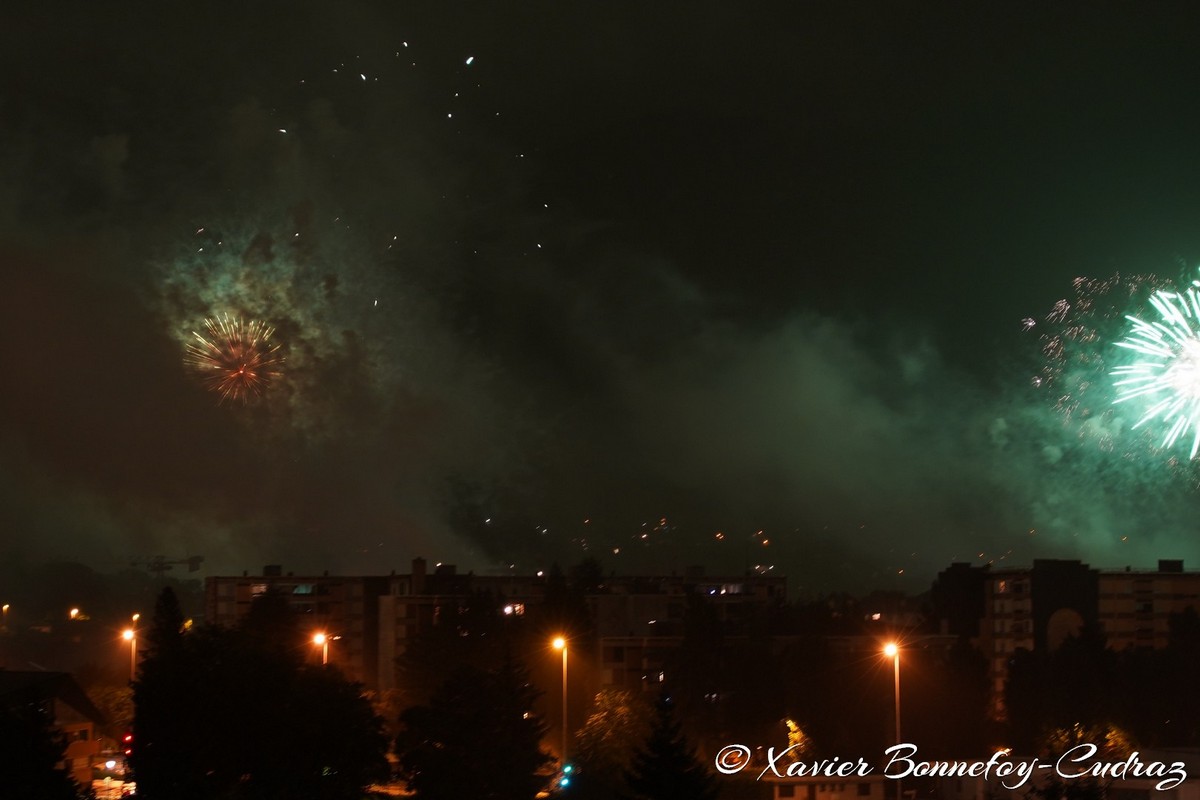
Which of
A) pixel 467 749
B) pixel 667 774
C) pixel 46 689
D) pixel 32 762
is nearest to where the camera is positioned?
pixel 667 774

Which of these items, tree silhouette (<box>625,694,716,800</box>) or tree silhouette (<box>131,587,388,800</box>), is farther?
tree silhouette (<box>131,587,388,800</box>)

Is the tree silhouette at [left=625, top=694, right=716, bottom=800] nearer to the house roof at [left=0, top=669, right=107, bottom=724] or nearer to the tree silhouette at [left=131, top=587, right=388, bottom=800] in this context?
the tree silhouette at [left=131, top=587, right=388, bottom=800]

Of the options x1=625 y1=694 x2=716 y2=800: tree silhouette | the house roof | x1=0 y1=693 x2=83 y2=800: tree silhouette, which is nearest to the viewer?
x1=625 y1=694 x2=716 y2=800: tree silhouette

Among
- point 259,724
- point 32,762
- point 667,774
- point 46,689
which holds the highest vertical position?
point 46,689

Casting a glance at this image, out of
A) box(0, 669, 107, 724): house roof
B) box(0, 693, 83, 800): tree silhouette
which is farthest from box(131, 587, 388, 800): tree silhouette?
box(0, 693, 83, 800): tree silhouette

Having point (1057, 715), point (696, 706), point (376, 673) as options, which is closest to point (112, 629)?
point (376, 673)

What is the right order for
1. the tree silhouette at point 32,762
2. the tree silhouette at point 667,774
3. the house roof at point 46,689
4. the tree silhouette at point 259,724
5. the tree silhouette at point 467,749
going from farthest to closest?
the house roof at point 46,689
the tree silhouette at point 467,749
the tree silhouette at point 259,724
the tree silhouette at point 32,762
the tree silhouette at point 667,774

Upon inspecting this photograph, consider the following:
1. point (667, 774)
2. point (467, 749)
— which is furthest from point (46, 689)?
point (667, 774)

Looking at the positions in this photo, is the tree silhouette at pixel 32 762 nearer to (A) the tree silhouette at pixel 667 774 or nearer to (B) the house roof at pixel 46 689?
(B) the house roof at pixel 46 689

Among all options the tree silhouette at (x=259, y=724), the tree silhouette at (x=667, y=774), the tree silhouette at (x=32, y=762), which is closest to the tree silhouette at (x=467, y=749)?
the tree silhouette at (x=259, y=724)

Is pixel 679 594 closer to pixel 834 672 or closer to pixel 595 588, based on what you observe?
pixel 595 588

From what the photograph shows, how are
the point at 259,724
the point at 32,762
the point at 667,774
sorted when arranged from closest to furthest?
the point at 667,774, the point at 32,762, the point at 259,724

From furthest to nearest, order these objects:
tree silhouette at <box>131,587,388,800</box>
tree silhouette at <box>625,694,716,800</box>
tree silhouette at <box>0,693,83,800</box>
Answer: tree silhouette at <box>131,587,388,800</box> → tree silhouette at <box>0,693,83,800</box> → tree silhouette at <box>625,694,716,800</box>

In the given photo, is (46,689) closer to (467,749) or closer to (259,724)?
(259,724)
